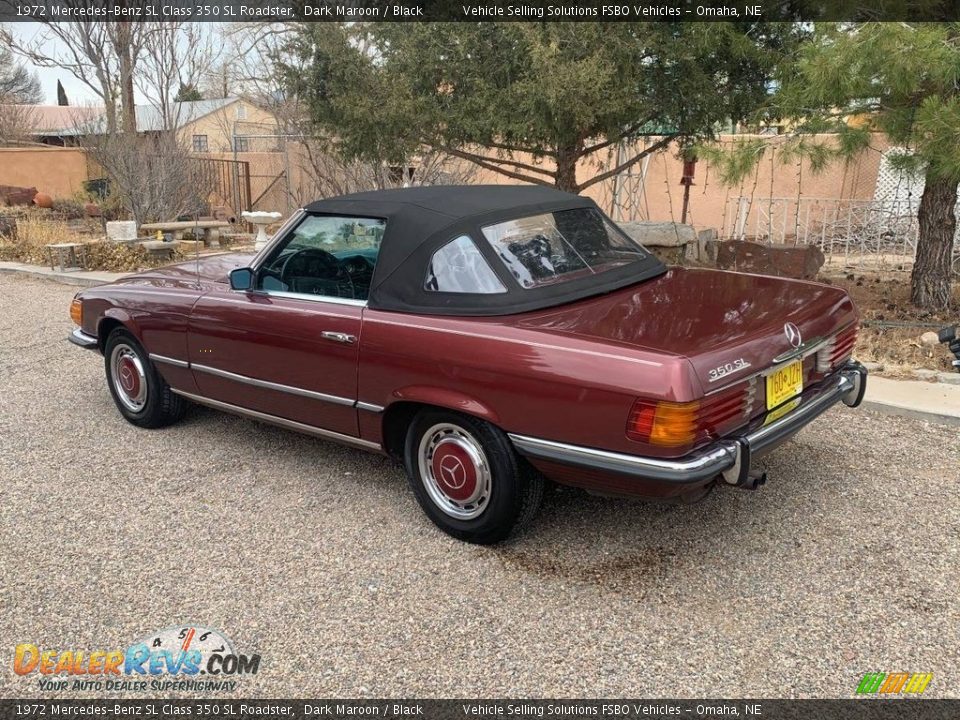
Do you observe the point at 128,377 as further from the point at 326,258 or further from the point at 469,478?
the point at 469,478

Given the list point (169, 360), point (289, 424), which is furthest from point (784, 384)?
point (169, 360)

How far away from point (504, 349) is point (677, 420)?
0.73 m

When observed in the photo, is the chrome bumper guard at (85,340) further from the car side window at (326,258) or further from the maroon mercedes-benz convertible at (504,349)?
the car side window at (326,258)

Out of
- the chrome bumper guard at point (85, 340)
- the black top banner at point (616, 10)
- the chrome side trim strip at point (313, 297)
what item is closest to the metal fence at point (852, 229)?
the black top banner at point (616, 10)

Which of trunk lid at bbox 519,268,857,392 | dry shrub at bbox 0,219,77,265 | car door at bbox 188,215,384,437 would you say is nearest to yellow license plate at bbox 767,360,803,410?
trunk lid at bbox 519,268,857,392

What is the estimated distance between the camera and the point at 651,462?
2809 mm

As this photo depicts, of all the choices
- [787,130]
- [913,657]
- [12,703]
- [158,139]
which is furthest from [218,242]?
[913,657]

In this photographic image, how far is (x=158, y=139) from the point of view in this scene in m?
13.7

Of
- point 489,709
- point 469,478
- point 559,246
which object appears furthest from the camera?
point 559,246

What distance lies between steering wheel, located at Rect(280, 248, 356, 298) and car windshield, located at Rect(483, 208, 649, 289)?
2.57 feet

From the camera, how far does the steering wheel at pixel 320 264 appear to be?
382 centimetres

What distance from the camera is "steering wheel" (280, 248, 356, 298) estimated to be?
3824mm

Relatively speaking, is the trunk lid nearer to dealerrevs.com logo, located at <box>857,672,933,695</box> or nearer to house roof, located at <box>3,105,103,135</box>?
dealerrevs.com logo, located at <box>857,672,933,695</box>

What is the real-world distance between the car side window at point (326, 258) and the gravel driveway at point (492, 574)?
1.05 m
